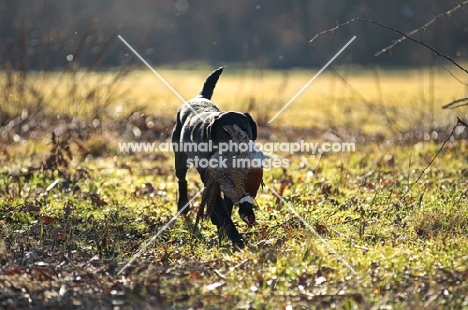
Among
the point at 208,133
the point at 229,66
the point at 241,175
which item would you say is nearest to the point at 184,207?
the point at 208,133

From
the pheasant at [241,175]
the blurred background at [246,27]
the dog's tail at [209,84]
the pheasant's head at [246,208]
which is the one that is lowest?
the pheasant's head at [246,208]

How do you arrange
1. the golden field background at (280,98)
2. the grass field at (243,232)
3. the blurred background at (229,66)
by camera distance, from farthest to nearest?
the golden field background at (280,98) → the blurred background at (229,66) → the grass field at (243,232)

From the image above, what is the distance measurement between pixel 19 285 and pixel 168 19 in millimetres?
39530

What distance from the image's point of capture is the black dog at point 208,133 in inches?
240

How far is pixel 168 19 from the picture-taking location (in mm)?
43219

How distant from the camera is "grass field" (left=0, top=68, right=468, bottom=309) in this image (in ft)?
15.6

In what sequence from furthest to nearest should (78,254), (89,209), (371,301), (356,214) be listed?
(89,209), (356,214), (78,254), (371,301)

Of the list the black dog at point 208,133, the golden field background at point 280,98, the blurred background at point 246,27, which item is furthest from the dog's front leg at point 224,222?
the blurred background at point 246,27

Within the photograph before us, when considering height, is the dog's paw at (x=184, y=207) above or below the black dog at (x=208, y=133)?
below

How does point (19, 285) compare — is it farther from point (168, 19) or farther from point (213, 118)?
point (168, 19)

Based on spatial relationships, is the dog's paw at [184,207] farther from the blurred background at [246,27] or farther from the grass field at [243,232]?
the blurred background at [246,27]

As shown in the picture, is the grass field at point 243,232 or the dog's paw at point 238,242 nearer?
the grass field at point 243,232

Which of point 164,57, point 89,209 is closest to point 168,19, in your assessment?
point 164,57

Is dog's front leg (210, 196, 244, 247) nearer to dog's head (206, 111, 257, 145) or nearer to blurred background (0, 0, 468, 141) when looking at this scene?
dog's head (206, 111, 257, 145)
